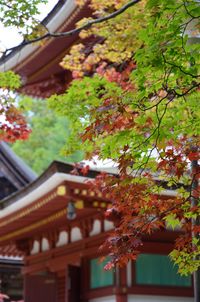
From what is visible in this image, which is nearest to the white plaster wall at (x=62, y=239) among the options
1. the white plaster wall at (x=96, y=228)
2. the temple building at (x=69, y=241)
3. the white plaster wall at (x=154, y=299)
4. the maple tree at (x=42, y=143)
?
the temple building at (x=69, y=241)

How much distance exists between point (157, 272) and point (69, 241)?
1.94 m

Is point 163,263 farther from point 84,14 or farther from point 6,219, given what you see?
point 84,14

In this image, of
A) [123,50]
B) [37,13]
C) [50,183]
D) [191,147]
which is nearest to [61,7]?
[123,50]

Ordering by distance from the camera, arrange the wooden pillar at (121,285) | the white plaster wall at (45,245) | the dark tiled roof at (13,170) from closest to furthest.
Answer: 1. the wooden pillar at (121,285)
2. the white plaster wall at (45,245)
3. the dark tiled roof at (13,170)

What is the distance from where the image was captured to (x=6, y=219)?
10.1 m

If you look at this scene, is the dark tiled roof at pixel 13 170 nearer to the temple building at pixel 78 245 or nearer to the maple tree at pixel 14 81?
the temple building at pixel 78 245

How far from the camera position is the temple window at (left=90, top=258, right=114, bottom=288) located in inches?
358

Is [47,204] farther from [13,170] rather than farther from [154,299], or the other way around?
[13,170]

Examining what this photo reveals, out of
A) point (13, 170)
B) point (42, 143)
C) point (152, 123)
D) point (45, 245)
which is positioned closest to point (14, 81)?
point (152, 123)

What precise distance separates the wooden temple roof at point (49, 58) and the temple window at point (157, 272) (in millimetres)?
4201

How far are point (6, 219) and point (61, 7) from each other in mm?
4085

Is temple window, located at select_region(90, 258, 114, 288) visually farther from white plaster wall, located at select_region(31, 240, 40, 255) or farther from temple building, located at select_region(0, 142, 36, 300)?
temple building, located at select_region(0, 142, 36, 300)

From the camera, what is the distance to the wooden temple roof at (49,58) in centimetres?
1063

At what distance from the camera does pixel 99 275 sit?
9.38m
